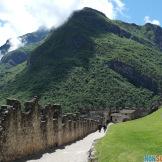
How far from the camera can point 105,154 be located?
25.8 m

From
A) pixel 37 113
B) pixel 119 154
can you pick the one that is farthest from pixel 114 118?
pixel 119 154

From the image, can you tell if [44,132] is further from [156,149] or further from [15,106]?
[156,149]

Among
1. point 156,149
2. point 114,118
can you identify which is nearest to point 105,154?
point 156,149

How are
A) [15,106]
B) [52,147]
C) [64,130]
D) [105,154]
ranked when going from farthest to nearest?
[64,130] → [52,147] → [15,106] → [105,154]

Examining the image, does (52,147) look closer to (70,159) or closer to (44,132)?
(44,132)

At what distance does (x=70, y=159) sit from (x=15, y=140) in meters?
3.45

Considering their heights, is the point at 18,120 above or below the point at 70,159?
above

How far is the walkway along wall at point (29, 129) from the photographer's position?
29469 millimetres

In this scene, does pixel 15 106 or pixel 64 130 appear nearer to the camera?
pixel 15 106

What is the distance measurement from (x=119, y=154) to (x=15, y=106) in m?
8.52

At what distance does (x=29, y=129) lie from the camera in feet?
114

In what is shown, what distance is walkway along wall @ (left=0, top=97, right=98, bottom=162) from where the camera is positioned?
29.5m

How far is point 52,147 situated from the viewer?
4238 centimetres

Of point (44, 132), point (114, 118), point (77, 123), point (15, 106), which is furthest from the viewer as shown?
point (114, 118)
